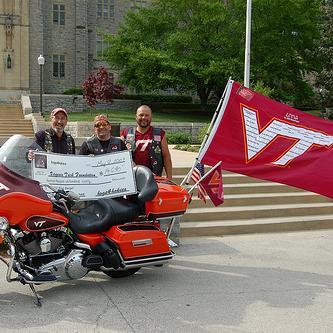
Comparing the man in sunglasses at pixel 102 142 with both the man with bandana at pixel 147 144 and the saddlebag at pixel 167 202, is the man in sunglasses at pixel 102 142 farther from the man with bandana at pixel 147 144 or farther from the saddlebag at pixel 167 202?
the saddlebag at pixel 167 202

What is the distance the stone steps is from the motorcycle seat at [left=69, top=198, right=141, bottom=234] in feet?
8.29

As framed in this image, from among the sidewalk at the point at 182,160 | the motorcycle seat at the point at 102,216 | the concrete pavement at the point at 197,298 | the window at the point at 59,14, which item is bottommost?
the concrete pavement at the point at 197,298

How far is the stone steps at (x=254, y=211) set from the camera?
7.97m

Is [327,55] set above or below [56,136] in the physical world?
above

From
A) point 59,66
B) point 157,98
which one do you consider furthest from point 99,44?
point 157,98

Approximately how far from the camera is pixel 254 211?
27.9 ft

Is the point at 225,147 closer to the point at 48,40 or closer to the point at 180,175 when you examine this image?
the point at 180,175

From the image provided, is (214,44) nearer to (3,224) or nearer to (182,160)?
(182,160)

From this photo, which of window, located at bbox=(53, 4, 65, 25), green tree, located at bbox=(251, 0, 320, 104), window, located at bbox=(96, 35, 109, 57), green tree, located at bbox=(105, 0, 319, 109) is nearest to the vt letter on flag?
green tree, located at bbox=(105, 0, 319, 109)

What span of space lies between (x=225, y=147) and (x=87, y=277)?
2.35m

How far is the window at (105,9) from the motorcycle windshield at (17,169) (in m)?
40.7

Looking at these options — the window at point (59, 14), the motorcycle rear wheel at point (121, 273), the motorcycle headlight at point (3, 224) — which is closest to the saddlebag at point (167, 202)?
the motorcycle rear wheel at point (121, 273)

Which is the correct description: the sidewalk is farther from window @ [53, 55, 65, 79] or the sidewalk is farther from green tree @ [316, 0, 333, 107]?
window @ [53, 55, 65, 79]

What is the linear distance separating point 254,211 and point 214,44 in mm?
25333
